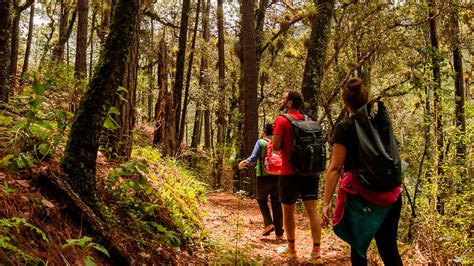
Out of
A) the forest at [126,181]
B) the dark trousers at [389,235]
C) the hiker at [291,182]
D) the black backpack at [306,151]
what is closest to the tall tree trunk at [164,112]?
the forest at [126,181]

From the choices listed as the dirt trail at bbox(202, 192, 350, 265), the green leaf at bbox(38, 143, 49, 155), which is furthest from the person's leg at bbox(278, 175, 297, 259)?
the green leaf at bbox(38, 143, 49, 155)

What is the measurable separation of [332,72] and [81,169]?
14920mm

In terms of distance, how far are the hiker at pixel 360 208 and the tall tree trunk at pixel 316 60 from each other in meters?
5.99

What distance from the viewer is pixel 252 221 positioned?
8219 millimetres

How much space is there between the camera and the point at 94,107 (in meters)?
3.73

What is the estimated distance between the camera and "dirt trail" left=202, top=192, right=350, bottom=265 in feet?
18.4

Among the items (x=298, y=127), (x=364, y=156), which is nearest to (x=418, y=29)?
(x=298, y=127)

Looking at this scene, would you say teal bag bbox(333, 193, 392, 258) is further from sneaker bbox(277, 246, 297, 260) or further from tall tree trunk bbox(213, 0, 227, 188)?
tall tree trunk bbox(213, 0, 227, 188)

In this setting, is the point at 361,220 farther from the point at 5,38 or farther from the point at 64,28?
the point at 64,28

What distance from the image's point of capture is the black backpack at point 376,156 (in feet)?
11.1

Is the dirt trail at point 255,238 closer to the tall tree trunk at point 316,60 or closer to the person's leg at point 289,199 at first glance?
the person's leg at point 289,199

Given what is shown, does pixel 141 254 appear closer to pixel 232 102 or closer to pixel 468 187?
pixel 468 187

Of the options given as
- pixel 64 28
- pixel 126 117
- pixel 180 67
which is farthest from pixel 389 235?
pixel 64 28

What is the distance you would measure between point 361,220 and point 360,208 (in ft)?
0.33
